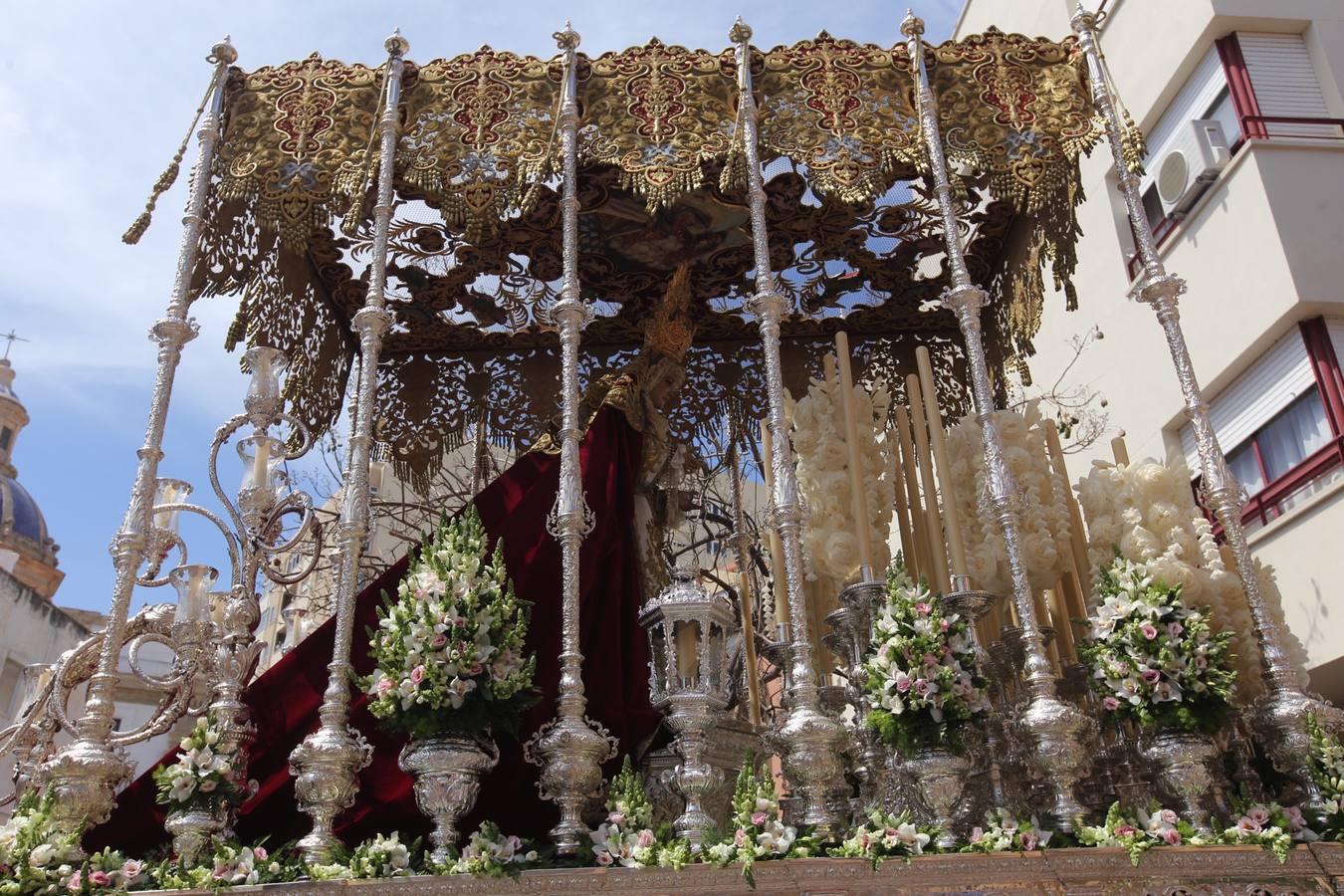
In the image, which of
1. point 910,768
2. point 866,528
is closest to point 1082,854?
point 910,768

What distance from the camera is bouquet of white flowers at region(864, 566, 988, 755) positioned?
4758 mm

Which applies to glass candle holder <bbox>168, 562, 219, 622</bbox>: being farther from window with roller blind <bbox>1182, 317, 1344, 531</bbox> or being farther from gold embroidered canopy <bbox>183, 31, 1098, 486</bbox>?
window with roller blind <bbox>1182, 317, 1344, 531</bbox>

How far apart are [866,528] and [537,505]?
1.92 m

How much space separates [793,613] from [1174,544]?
1919 millimetres

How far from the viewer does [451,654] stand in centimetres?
471

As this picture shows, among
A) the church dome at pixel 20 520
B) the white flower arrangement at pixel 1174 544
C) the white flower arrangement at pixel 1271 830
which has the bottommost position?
the white flower arrangement at pixel 1271 830

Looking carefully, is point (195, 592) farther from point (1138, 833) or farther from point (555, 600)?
point (1138, 833)

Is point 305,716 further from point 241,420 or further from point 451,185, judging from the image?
point 451,185

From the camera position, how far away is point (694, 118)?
20.8 ft

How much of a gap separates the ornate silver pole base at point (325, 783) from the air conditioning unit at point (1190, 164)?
26.5ft

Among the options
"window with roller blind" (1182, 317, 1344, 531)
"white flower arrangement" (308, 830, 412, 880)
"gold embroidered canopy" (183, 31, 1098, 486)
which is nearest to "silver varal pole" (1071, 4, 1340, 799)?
"gold embroidered canopy" (183, 31, 1098, 486)

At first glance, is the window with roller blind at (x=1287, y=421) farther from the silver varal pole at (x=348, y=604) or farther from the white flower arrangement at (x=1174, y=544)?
the silver varal pole at (x=348, y=604)

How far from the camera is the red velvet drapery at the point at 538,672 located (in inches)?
212

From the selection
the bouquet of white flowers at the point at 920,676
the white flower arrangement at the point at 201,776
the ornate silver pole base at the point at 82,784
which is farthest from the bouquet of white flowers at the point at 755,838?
the ornate silver pole base at the point at 82,784
